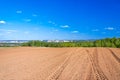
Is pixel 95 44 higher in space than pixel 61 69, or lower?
higher

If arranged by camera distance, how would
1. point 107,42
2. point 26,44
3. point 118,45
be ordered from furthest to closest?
point 26,44 → point 107,42 → point 118,45

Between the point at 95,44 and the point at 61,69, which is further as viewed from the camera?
the point at 95,44

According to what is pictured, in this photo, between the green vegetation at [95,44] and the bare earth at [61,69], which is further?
the green vegetation at [95,44]

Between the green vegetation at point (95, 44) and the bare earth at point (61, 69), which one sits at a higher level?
the green vegetation at point (95, 44)

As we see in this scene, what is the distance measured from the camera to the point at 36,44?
52.9m

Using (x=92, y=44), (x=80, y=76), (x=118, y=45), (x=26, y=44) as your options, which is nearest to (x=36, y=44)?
(x=26, y=44)

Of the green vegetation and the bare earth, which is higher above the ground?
the green vegetation

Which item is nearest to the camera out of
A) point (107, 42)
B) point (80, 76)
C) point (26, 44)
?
point (80, 76)

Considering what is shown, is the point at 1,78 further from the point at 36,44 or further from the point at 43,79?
the point at 36,44

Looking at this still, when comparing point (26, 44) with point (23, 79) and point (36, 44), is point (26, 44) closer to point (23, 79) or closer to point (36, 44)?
point (36, 44)

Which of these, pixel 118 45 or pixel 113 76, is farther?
pixel 118 45

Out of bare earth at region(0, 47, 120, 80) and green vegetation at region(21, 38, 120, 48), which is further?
green vegetation at region(21, 38, 120, 48)

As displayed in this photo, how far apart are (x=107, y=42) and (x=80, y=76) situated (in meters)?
38.1

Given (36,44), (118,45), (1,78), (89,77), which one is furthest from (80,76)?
(36,44)
